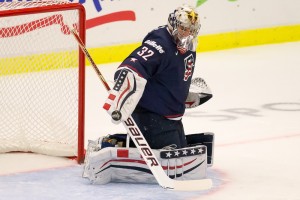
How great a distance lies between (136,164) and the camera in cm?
426

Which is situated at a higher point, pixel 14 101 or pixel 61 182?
pixel 14 101

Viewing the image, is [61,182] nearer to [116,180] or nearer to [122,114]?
[116,180]

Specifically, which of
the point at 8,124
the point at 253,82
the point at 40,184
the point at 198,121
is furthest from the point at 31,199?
the point at 253,82

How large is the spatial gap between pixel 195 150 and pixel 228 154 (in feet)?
2.18

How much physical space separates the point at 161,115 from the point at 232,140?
1.00m

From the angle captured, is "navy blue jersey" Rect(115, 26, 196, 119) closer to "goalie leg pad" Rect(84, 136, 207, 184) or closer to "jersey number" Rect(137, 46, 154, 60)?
"jersey number" Rect(137, 46, 154, 60)

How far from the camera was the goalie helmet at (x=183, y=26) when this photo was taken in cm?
418

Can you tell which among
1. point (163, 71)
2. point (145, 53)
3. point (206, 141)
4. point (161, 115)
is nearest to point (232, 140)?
point (206, 141)

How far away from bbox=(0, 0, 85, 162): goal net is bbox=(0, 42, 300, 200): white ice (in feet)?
0.37

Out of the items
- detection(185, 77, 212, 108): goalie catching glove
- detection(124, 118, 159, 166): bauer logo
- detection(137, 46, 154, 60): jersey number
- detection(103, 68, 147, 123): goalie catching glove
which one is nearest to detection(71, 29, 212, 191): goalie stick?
detection(124, 118, 159, 166): bauer logo

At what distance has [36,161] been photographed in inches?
187

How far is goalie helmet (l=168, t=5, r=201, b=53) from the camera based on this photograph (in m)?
4.18

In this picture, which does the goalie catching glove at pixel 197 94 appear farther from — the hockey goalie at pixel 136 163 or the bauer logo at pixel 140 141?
the bauer logo at pixel 140 141

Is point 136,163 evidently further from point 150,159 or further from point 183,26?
point 183,26
